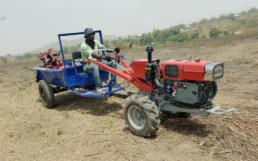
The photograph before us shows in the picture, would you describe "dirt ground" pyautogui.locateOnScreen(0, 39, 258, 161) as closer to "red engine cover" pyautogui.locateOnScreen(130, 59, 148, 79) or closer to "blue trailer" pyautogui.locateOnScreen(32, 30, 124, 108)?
"blue trailer" pyautogui.locateOnScreen(32, 30, 124, 108)

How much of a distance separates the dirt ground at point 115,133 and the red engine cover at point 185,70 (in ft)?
3.47

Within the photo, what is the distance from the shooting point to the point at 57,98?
32.3 feet

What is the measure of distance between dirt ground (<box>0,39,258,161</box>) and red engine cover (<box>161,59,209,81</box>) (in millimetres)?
1057

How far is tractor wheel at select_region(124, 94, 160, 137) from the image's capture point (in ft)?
18.5

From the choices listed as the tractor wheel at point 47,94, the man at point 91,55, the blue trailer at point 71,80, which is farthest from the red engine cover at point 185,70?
the tractor wheel at point 47,94

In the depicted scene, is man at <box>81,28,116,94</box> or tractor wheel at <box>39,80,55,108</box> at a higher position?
man at <box>81,28,116,94</box>

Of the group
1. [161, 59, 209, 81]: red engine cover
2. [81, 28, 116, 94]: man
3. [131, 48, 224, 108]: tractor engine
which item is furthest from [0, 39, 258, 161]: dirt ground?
[161, 59, 209, 81]: red engine cover

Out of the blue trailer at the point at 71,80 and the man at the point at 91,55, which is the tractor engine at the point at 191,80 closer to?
the blue trailer at the point at 71,80

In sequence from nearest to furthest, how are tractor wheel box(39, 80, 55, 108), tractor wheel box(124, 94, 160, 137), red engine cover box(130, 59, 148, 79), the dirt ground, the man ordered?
the dirt ground, tractor wheel box(124, 94, 160, 137), red engine cover box(130, 59, 148, 79), the man, tractor wheel box(39, 80, 55, 108)

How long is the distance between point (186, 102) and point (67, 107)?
4.08 metres

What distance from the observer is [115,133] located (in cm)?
624

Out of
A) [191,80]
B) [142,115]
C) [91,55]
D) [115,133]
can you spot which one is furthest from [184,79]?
[91,55]

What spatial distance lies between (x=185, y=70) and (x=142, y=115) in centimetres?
119

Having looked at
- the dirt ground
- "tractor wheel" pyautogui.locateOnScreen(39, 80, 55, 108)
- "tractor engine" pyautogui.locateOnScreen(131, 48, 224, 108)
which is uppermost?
"tractor engine" pyautogui.locateOnScreen(131, 48, 224, 108)
